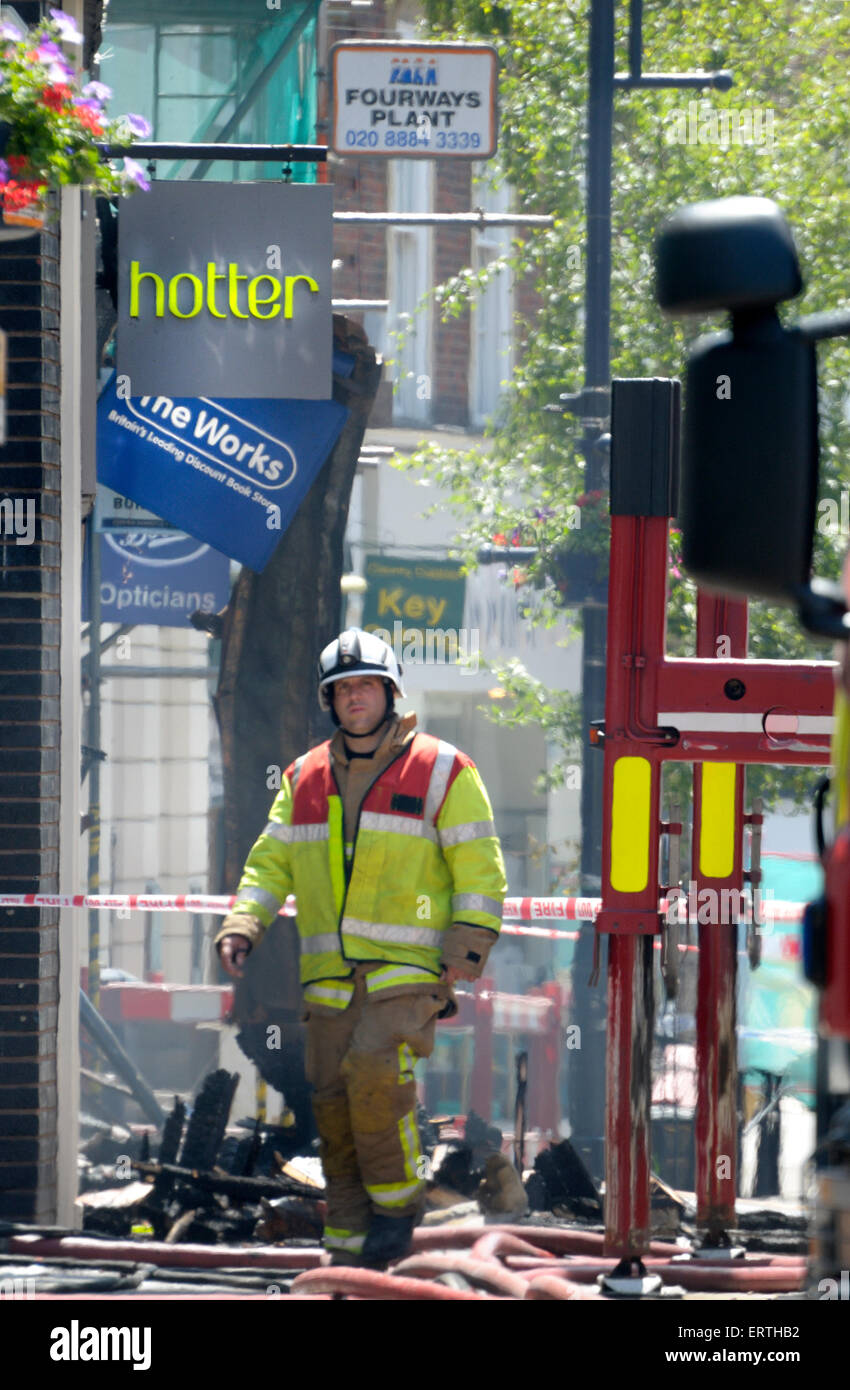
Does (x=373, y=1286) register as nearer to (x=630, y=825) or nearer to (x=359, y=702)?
(x=630, y=825)

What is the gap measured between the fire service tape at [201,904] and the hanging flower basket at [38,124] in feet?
6.77

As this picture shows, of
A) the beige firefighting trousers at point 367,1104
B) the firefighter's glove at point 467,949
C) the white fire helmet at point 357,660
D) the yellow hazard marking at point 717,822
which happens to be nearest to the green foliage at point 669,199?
the white fire helmet at point 357,660

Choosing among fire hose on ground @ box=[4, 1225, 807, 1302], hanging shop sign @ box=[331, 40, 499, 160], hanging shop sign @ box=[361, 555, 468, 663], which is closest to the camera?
fire hose on ground @ box=[4, 1225, 807, 1302]

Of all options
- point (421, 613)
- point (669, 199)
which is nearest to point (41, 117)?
point (669, 199)

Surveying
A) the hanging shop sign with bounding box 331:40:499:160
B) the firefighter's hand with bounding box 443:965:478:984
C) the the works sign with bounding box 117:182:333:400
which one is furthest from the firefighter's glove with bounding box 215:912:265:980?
the hanging shop sign with bounding box 331:40:499:160

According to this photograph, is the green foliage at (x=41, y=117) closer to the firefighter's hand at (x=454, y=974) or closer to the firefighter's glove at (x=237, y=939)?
the firefighter's glove at (x=237, y=939)

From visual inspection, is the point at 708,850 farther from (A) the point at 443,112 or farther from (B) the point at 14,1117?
(A) the point at 443,112

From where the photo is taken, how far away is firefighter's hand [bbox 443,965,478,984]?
5.42 m

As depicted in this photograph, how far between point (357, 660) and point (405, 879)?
24.8 inches

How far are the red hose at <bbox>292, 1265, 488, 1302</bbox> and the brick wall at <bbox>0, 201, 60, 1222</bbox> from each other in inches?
60.9

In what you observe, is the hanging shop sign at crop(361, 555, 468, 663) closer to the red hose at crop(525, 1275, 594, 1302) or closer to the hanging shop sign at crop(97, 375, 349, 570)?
the hanging shop sign at crop(97, 375, 349, 570)

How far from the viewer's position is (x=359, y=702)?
5605 millimetres
